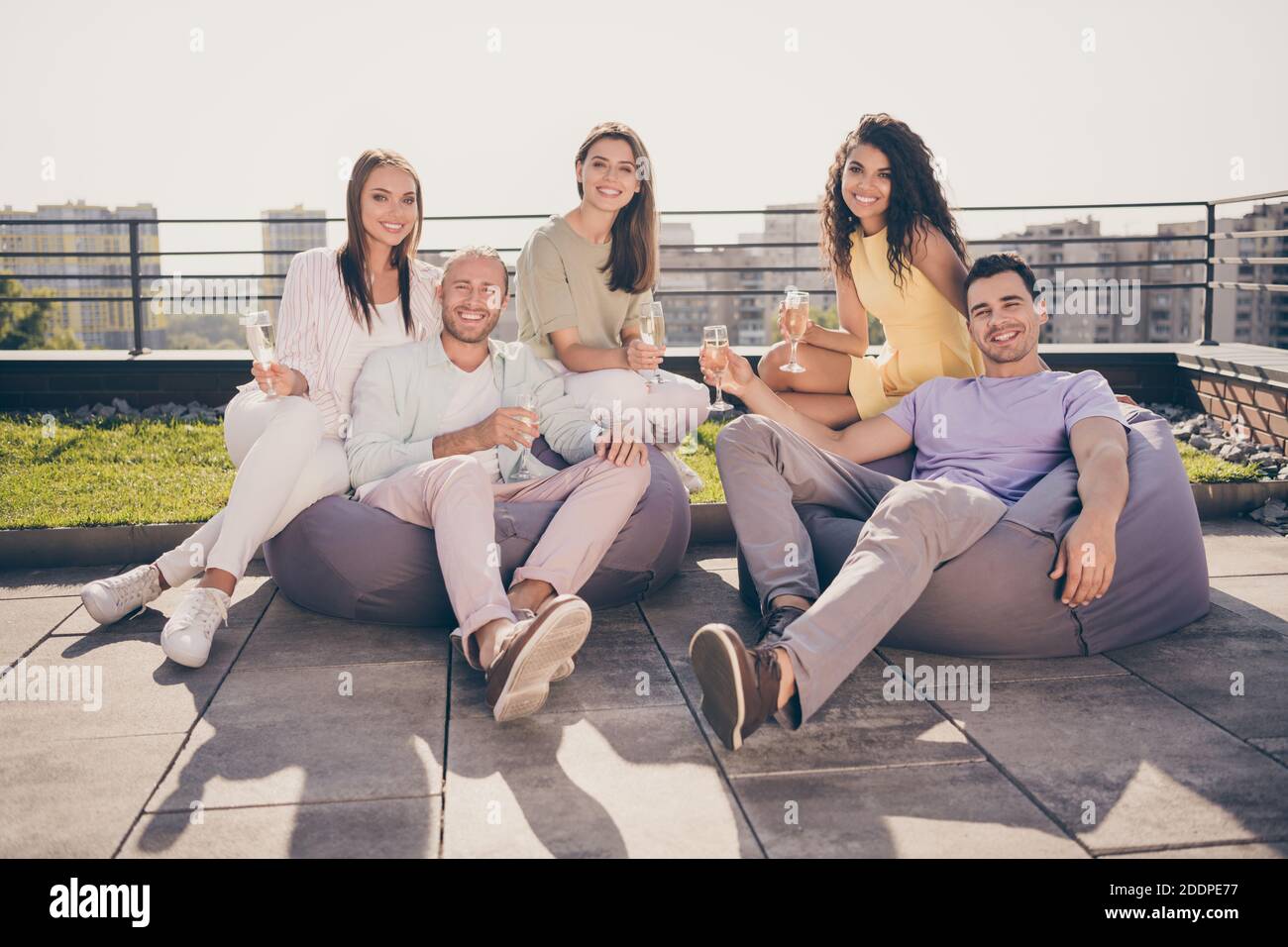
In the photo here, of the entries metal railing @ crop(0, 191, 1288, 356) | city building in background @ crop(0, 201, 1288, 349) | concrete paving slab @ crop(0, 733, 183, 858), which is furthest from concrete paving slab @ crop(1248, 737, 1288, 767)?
metal railing @ crop(0, 191, 1288, 356)

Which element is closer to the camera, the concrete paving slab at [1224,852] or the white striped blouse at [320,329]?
the concrete paving slab at [1224,852]

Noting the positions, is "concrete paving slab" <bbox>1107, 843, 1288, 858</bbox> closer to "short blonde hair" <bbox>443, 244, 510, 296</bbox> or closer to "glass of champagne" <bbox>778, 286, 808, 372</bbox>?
"glass of champagne" <bbox>778, 286, 808, 372</bbox>

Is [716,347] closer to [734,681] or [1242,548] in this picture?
[734,681]

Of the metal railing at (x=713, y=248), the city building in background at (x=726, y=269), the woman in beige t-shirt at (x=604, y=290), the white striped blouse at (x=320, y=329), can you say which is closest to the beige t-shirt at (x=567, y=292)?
the woman in beige t-shirt at (x=604, y=290)

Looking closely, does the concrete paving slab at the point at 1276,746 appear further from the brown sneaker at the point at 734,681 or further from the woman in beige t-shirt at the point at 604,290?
the woman in beige t-shirt at the point at 604,290

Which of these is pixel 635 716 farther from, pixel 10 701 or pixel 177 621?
pixel 10 701

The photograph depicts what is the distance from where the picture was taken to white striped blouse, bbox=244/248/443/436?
3.75 meters

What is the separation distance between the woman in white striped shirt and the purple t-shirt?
1.69 m

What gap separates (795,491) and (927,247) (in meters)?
1.14

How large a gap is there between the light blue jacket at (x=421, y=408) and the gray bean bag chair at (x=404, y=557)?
19 cm

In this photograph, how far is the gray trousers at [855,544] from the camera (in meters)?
2.50

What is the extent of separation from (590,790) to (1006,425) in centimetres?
177
